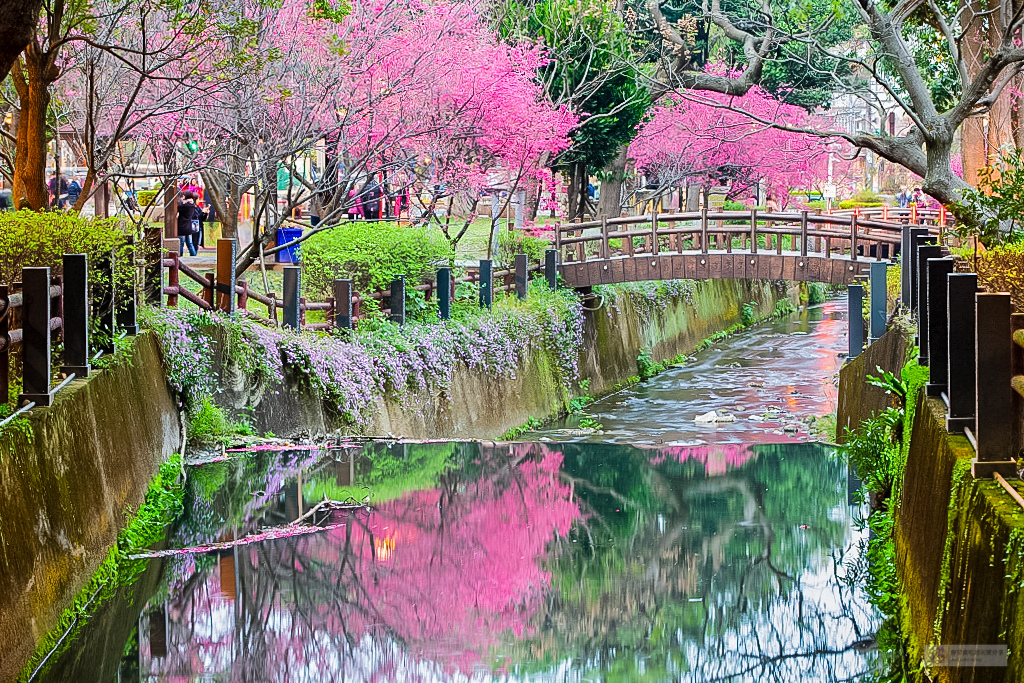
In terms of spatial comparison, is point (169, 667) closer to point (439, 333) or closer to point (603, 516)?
point (603, 516)

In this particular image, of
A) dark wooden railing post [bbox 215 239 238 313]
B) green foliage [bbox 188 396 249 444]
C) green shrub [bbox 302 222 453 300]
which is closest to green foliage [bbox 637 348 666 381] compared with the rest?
green shrub [bbox 302 222 453 300]

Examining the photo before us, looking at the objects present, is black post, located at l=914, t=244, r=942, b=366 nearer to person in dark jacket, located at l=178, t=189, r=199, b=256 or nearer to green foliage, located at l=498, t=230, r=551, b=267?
green foliage, located at l=498, t=230, r=551, b=267

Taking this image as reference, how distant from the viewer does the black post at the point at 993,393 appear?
6238 millimetres

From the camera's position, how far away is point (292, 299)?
1520cm

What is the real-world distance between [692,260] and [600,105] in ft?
13.9

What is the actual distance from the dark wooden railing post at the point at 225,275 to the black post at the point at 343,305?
180 cm

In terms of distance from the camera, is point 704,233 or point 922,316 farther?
point 704,233

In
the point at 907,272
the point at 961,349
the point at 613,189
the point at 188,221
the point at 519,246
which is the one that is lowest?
the point at 961,349

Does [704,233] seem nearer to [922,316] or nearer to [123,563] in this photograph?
[922,316]

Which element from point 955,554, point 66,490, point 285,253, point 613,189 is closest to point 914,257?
point 955,554

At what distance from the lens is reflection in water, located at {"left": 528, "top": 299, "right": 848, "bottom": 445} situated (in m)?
20.7

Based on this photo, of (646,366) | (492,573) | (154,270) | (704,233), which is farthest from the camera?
(646,366)

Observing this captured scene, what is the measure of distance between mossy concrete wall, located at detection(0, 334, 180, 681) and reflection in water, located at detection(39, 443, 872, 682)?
0.49 m

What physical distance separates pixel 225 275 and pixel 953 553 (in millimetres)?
9953
